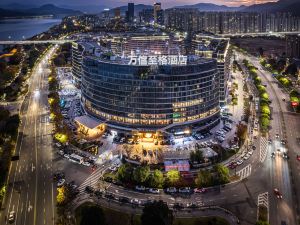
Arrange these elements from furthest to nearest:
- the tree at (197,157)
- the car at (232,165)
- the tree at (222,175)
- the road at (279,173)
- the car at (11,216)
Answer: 1. the tree at (197,157)
2. the car at (232,165)
3. the tree at (222,175)
4. the road at (279,173)
5. the car at (11,216)

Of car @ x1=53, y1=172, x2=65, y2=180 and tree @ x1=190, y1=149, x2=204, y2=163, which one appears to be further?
tree @ x1=190, y1=149, x2=204, y2=163

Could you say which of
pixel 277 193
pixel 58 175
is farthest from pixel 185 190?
pixel 58 175

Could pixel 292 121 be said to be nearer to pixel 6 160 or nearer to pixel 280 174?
pixel 280 174

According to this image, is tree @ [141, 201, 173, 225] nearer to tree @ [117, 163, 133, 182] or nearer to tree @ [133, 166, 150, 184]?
tree @ [133, 166, 150, 184]

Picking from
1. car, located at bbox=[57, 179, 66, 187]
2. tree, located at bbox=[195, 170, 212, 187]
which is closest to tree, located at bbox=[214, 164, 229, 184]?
tree, located at bbox=[195, 170, 212, 187]

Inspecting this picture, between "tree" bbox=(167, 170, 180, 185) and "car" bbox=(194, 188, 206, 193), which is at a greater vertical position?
"tree" bbox=(167, 170, 180, 185)

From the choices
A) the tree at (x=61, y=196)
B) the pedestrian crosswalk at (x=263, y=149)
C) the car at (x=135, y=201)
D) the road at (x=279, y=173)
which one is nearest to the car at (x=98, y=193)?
the tree at (x=61, y=196)

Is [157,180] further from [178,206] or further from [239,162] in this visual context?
[239,162]

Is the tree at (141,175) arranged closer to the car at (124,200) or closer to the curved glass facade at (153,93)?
the car at (124,200)
